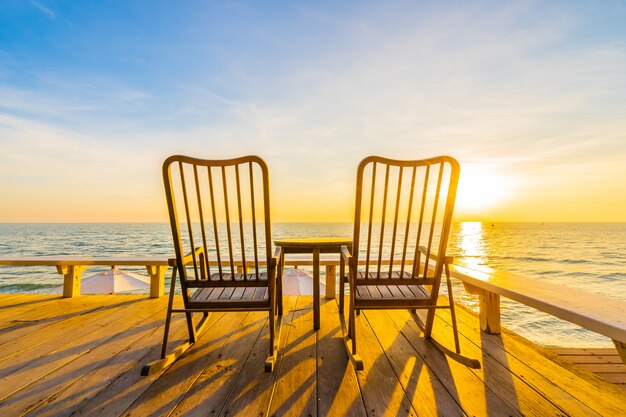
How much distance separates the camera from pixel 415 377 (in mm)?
1461

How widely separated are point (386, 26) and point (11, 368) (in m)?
5.35

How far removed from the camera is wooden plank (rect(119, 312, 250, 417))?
1.20 metres

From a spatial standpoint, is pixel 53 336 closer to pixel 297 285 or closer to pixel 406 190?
pixel 406 190

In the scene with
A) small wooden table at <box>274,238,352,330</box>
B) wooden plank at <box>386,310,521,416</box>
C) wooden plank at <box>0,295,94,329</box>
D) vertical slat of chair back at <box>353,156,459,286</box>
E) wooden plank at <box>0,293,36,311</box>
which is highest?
vertical slat of chair back at <box>353,156,459,286</box>

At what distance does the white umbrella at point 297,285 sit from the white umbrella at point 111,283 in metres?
3.99

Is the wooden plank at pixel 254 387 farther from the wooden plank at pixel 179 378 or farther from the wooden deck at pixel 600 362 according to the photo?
the wooden deck at pixel 600 362

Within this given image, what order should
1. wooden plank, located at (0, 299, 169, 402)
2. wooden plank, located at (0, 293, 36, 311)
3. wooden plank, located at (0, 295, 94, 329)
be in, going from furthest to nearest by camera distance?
1. wooden plank, located at (0, 293, 36, 311)
2. wooden plank, located at (0, 295, 94, 329)
3. wooden plank, located at (0, 299, 169, 402)

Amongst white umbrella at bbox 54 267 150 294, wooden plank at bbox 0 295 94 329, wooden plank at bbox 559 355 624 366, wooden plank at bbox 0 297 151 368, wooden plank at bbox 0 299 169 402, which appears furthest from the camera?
white umbrella at bbox 54 267 150 294

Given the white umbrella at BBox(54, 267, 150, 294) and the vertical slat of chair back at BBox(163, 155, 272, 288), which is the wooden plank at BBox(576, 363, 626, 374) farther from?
the white umbrella at BBox(54, 267, 150, 294)

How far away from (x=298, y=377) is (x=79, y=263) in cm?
319

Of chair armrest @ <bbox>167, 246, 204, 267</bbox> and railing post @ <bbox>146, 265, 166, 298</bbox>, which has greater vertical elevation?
chair armrest @ <bbox>167, 246, 204, 267</bbox>

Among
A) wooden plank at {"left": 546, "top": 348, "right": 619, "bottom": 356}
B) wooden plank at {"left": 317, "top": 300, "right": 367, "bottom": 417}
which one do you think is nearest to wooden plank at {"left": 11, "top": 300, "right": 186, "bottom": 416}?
wooden plank at {"left": 317, "top": 300, "right": 367, "bottom": 417}

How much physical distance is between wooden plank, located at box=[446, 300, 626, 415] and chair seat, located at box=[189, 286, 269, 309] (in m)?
1.55

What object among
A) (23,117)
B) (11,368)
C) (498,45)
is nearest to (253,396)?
(11,368)
